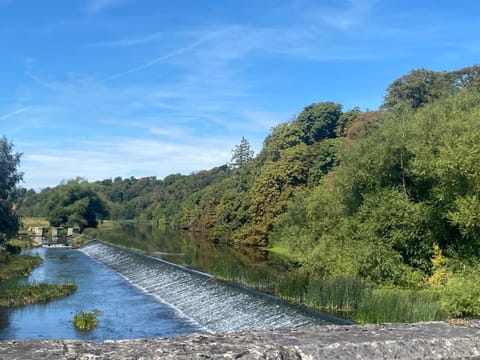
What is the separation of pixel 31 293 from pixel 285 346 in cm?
2509

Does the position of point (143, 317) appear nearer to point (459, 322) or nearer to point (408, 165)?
point (408, 165)

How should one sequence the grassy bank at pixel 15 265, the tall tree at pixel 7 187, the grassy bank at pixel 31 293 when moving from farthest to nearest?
the tall tree at pixel 7 187, the grassy bank at pixel 15 265, the grassy bank at pixel 31 293

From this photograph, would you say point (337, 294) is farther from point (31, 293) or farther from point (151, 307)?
point (31, 293)

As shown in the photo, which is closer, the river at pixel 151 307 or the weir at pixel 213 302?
the weir at pixel 213 302

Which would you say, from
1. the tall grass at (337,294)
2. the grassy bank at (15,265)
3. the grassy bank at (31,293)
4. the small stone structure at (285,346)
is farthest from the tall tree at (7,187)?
the small stone structure at (285,346)

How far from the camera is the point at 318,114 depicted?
3625 inches

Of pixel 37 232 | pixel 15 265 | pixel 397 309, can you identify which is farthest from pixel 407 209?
pixel 37 232

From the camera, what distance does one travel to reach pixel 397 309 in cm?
1573

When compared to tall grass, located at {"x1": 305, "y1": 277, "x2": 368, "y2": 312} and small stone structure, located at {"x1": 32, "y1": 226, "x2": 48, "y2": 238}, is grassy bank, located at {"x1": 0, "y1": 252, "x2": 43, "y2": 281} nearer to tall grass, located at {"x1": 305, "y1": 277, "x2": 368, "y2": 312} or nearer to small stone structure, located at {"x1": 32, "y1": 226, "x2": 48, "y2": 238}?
tall grass, located at {"x1": 305, "y1": 277, "x2": 368, "y2": 312}

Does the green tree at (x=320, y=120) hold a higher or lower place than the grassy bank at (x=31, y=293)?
higher

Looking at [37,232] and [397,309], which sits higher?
[37,232]

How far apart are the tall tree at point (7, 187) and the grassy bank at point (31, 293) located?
50.1 feet

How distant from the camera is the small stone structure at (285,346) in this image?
2.71 m

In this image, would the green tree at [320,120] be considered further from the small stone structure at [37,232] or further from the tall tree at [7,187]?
the tall tree at [7,187]
